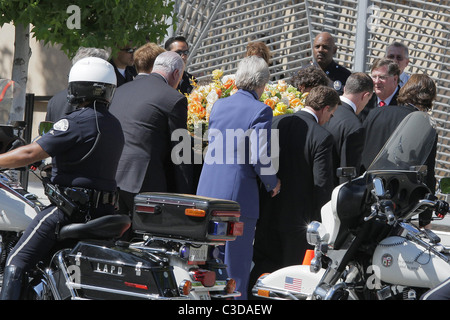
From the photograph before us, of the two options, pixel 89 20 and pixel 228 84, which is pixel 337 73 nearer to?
pixel 228 84

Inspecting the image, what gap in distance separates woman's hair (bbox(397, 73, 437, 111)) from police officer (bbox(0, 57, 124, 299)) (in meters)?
2.93

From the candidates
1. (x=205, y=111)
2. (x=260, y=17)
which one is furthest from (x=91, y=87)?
(x=260, y=17)

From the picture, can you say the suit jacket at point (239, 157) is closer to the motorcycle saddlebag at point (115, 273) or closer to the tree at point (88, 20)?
the motorcycle saddlebag at point (115, 273)

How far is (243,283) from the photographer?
6.13 metres

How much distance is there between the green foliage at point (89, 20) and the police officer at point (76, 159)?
16.2 ft

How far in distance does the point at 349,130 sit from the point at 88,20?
4542 mm

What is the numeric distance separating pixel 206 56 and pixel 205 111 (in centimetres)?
516

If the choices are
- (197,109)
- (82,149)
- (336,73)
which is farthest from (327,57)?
(82,149)

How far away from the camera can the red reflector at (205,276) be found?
186 inches

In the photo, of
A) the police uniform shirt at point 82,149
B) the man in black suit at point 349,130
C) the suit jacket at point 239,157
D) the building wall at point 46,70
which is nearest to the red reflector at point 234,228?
the police uniform shirt at point 82,149

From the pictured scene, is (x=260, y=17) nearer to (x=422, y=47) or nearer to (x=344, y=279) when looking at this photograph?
(x=422, y=47)

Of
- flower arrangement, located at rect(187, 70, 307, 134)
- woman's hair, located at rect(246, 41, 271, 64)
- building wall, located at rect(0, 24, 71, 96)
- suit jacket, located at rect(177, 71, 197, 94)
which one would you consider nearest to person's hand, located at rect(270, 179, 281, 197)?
flower arrangement, located at rect(187, 70, 307, 134)

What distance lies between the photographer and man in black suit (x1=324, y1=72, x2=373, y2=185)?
6672 millimetres

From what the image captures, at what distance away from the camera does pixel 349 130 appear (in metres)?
6.74
